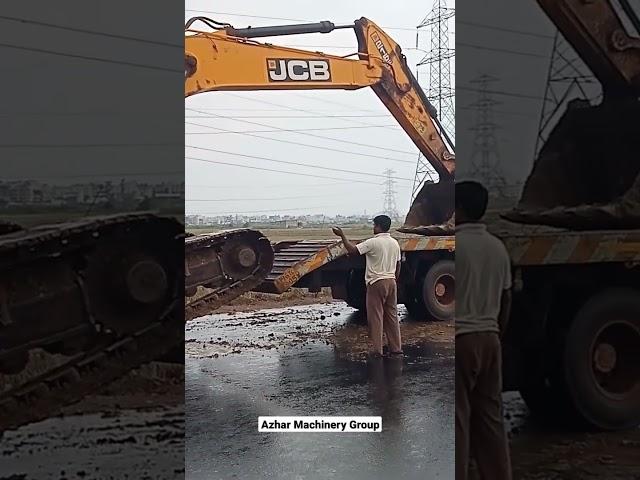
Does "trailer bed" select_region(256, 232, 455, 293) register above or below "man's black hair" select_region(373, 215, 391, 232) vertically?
below

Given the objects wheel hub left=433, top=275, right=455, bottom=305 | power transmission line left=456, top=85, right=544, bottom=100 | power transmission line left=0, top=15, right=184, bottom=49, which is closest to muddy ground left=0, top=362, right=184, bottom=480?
wheel hub left=433, top=275, right=455, bottom=305

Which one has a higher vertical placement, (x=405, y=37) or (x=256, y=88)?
(x=405, y=37)

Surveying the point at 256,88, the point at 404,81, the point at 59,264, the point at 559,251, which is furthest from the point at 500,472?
the point at 59,264

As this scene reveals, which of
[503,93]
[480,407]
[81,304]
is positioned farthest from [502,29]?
[81,304]

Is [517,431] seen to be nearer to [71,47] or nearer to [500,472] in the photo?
[500,472]

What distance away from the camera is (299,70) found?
254 centimetres

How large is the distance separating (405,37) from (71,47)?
4.10ft

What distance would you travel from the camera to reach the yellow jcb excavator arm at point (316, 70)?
8.05 ft

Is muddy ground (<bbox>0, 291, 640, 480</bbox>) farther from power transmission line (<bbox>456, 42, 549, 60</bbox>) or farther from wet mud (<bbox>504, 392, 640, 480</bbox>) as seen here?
power transmission line (<bbox>456, 42, 549, 60</bbox>)

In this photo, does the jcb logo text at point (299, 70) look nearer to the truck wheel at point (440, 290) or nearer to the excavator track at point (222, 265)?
the excavator track at point (222, 265)

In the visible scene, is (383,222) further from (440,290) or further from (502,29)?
(502,29)

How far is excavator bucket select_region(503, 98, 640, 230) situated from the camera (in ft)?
8.69

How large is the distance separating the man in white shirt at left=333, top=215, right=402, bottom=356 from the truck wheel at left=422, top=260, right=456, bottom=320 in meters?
0.15

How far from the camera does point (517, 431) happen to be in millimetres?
2652
